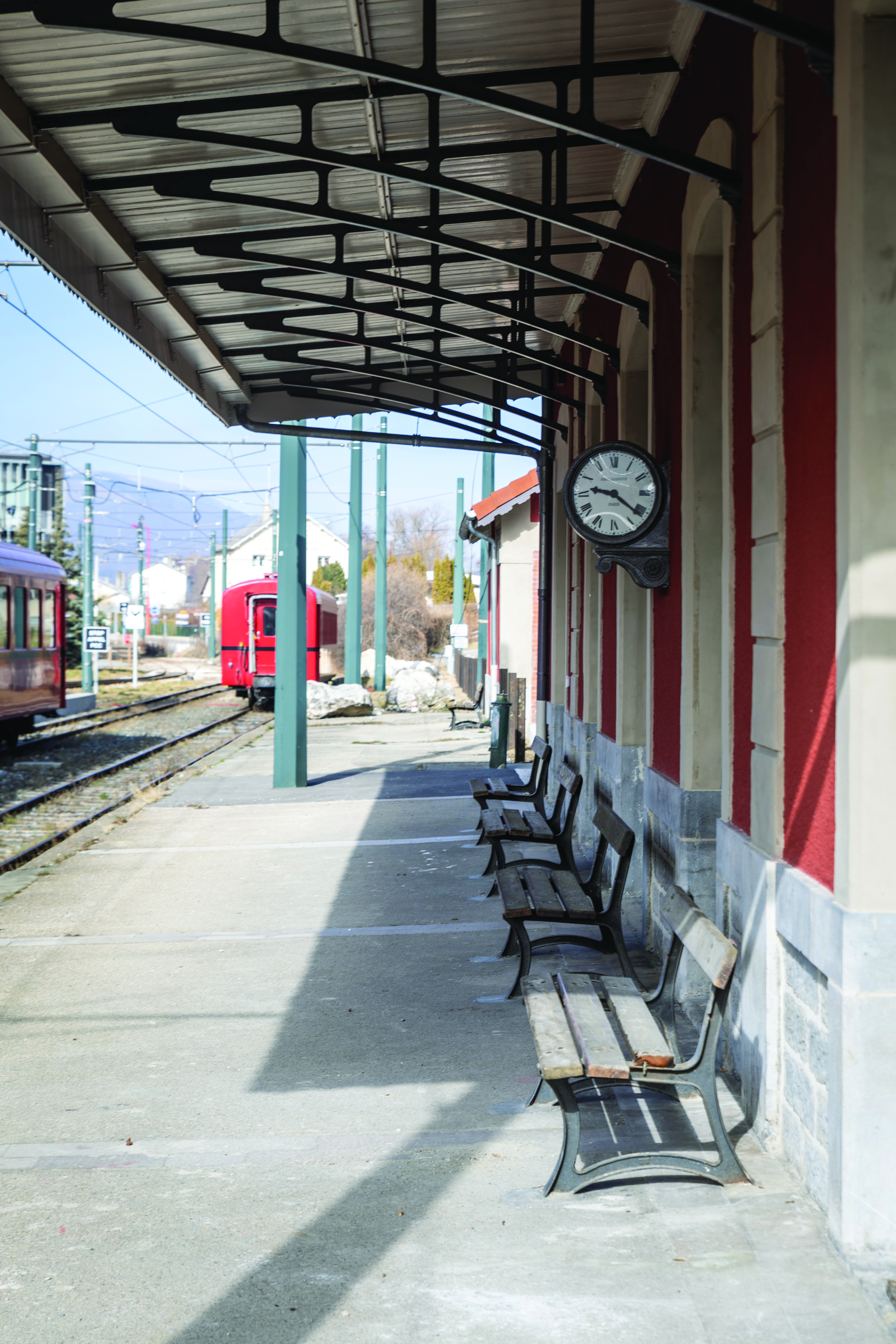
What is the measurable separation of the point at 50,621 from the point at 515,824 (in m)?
15.3

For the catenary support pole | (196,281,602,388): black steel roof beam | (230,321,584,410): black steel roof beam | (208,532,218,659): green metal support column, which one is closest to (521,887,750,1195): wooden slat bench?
(196,281,602,388): black steel roof beam

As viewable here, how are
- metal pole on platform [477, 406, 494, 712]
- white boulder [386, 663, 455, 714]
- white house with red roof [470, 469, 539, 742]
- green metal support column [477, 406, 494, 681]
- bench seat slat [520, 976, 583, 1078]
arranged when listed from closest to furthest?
bench seat slat [520, 976, 583, 1078], white house with red roof [470, 469, 539, 742], metal pole on platform [477, 406, 494, 712], green metal support column [477, 406, 494, 681], white boulder [386, 663, 455, 714]

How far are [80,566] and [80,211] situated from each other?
44.3 metres

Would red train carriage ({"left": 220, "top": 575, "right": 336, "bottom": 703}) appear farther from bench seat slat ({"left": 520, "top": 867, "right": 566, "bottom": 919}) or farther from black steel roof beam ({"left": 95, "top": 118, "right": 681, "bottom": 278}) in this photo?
black steel roof beam ({"left": 95, "top": 118, "right": 681, "bottom": 278})

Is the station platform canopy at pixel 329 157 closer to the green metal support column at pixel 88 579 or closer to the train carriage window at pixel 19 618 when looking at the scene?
the train carriage window at pixel 19 618

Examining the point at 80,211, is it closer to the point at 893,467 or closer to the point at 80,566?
the point at 893,467

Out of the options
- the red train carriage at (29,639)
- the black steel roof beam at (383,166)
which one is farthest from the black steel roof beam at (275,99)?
the red train carriage at (29,639)

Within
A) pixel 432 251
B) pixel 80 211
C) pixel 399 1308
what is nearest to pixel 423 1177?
pixel 399 1308

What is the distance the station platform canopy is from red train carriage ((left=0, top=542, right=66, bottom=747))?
10.3 m

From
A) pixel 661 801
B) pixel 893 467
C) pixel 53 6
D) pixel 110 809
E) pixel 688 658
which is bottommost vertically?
pixel 110 809

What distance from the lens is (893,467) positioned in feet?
11.1

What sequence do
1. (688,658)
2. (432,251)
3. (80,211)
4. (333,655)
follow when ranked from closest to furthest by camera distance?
(688,658)
(80,211)
(432,251)
(333,655)

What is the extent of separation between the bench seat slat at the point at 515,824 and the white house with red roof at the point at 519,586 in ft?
41.6

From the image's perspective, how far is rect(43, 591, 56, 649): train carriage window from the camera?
21.5 m
